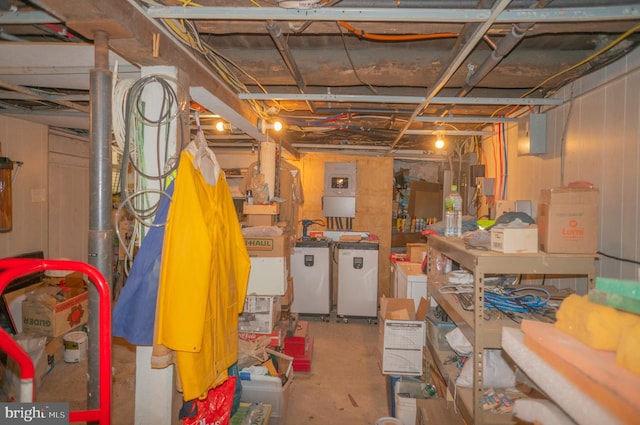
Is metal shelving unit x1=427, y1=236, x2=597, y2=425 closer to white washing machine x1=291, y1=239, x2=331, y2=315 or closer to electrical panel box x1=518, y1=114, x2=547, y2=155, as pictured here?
electrical panel box x1=518, y1=114, x2=547, y2=155

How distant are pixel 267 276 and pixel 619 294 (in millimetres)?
2509

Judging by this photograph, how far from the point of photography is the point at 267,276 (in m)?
2.97

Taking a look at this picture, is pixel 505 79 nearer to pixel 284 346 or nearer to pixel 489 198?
pixel 489 198

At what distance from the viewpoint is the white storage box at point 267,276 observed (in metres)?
2.95

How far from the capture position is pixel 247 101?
3041 mm

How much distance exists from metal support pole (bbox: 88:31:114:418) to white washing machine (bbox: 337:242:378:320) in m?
3.65

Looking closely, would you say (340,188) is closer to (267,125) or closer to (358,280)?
(358,280)

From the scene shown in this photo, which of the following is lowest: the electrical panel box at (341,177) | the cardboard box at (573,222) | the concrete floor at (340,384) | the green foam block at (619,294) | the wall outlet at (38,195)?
the concrete floor at (340,384)

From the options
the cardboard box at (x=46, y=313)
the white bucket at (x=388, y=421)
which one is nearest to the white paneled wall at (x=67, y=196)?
the cardboard box at (x=46, y=313)

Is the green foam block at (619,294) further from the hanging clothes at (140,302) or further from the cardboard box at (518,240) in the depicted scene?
the hanging clothes at (140,302)

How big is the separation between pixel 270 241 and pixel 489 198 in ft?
7.94

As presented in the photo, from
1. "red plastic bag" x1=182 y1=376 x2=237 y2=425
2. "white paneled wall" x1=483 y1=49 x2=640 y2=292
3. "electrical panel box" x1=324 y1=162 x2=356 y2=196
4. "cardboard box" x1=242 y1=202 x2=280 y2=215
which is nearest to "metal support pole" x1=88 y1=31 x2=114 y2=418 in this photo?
"red plastic bag" x1=182 y1=376 x2=237 y2=425

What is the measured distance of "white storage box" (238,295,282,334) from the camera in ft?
9.66

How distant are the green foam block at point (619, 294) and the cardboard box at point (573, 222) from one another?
1008 mm
